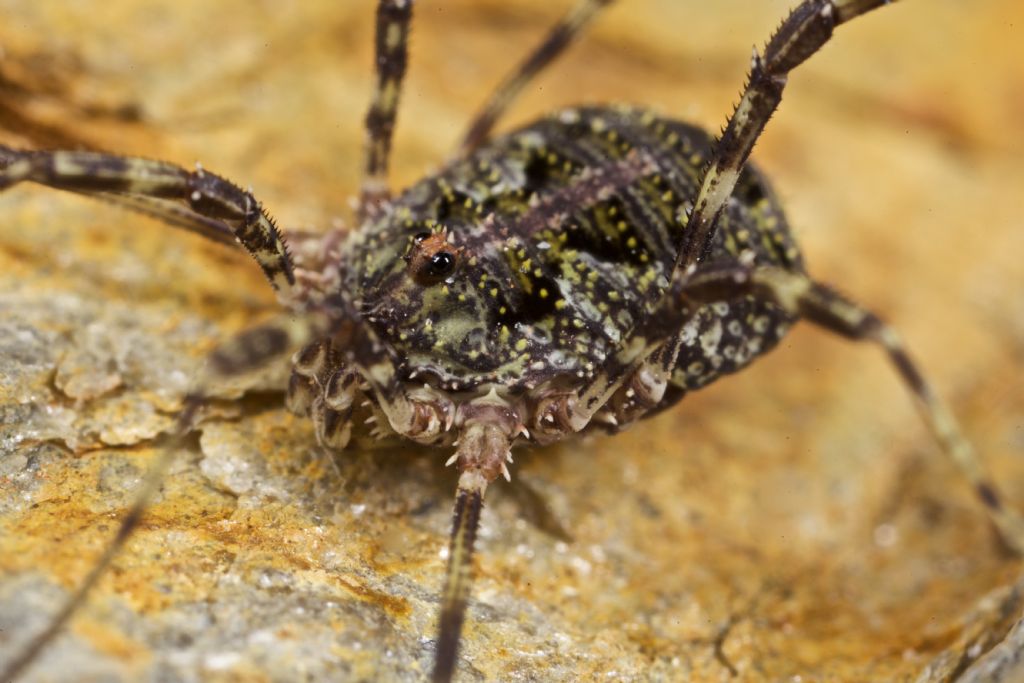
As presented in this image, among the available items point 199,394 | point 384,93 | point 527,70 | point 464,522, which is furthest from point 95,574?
point 527,70

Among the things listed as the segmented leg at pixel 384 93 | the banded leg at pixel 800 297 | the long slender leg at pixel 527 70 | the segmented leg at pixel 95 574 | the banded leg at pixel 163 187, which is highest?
the long slender leg at pixel 527 70

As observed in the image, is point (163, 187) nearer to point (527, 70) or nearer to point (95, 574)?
point (95, 574)

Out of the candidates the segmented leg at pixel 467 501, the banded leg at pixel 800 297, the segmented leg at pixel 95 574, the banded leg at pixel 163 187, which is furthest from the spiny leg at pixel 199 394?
the banded leg at pixel 800 297

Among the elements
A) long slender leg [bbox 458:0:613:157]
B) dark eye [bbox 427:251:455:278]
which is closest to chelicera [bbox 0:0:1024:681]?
dark eye [bbox 427:251:455:278]

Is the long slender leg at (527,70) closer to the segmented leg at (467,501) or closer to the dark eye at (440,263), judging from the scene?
the dark eye at (440,263)

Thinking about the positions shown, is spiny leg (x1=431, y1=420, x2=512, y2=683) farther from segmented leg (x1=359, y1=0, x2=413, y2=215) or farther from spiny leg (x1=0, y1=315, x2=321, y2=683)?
segmented leg (x1=359, y1=0, x2=413, y2=215)

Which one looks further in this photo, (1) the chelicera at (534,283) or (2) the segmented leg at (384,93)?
(2) the segmented leg at (384,93)
